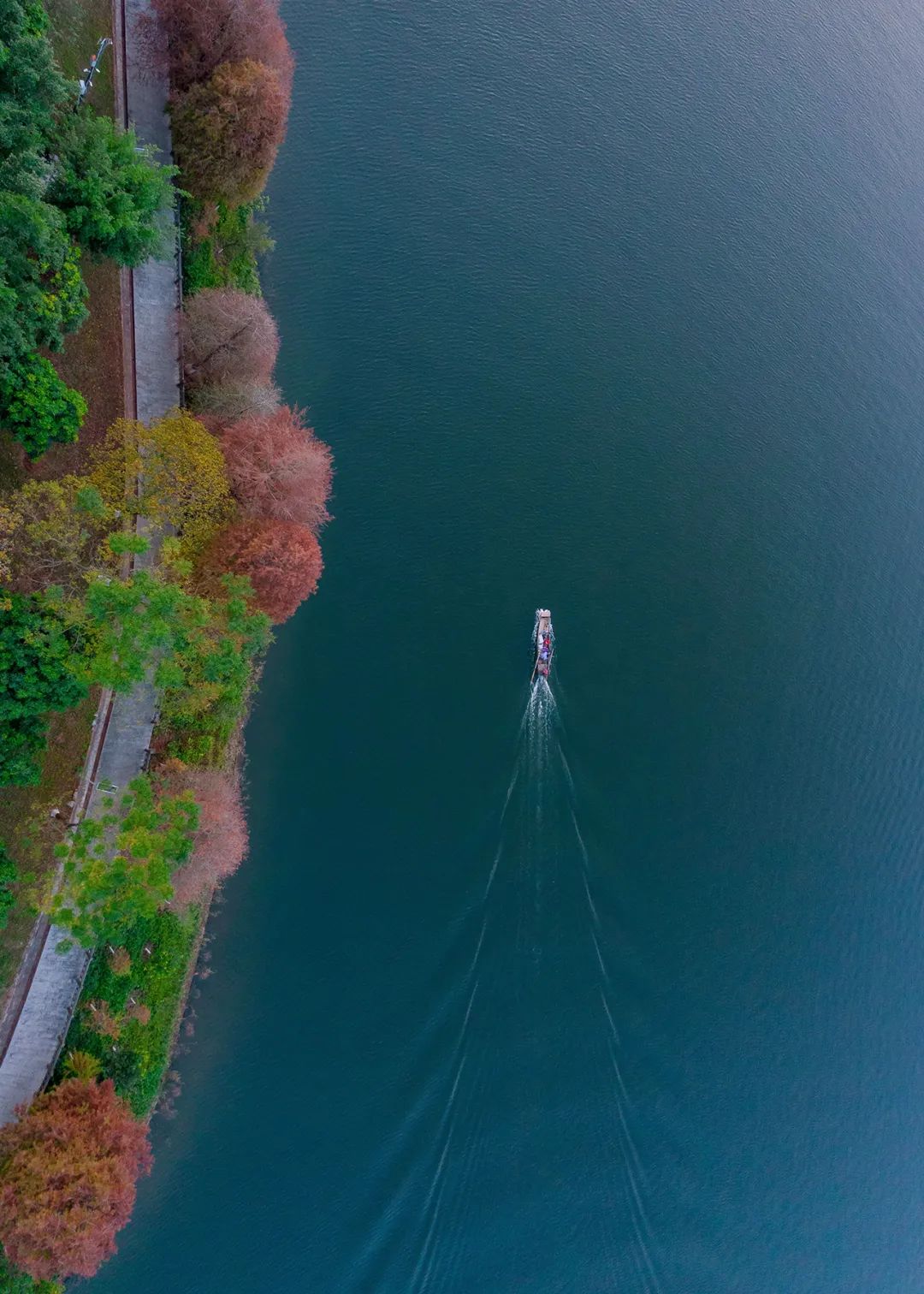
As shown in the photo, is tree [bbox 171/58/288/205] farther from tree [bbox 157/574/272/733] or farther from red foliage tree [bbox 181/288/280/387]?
tree [bbox 157/574/272/733]

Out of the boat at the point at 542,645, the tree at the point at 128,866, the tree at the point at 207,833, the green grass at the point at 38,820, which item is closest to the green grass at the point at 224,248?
the green grass at the point at 38,820

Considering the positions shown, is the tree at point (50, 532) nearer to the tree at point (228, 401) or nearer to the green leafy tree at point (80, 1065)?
the tree at point (228, 401)

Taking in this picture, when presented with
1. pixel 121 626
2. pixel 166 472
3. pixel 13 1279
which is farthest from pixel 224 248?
pixel 13 1279

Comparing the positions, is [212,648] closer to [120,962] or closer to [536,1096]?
[120,962]

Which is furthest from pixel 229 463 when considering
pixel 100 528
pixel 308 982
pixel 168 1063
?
pixel 168 1063

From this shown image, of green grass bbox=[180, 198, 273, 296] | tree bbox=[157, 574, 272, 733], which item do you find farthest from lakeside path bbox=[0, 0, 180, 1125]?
tree bbox=[157, 574, 272, 733]
